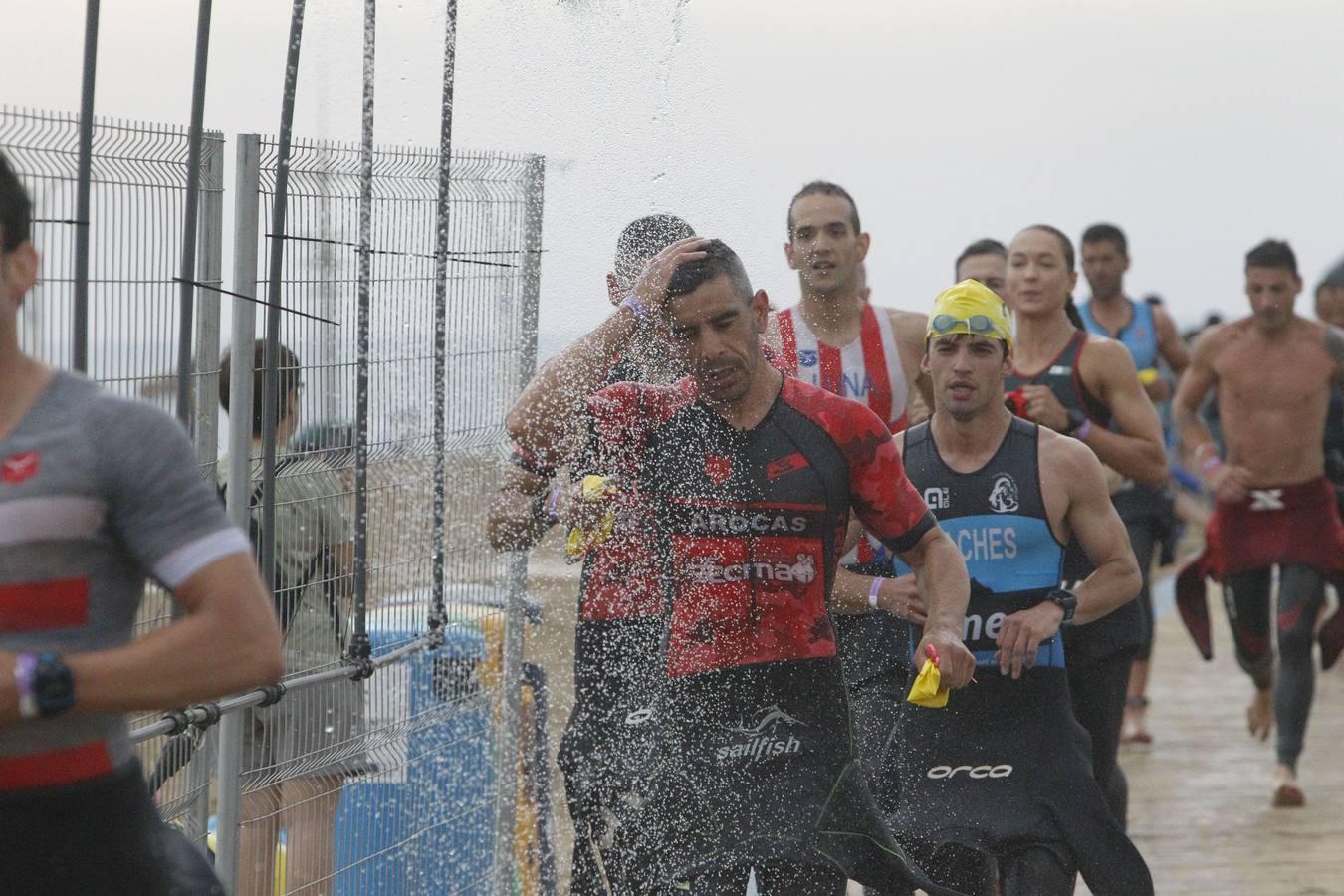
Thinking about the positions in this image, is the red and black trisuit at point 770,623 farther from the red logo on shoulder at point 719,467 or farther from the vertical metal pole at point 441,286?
the vertical metal pole at point 441,286

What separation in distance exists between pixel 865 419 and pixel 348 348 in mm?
1365

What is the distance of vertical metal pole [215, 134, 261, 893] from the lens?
4.57 meters

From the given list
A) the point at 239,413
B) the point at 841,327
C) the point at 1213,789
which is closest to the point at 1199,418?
the point at 1213,789

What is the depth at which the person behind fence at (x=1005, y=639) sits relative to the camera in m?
4.91

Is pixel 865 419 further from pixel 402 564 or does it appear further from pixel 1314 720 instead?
pixel 1314 720

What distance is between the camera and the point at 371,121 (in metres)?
4.47

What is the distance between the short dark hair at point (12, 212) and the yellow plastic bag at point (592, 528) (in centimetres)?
239

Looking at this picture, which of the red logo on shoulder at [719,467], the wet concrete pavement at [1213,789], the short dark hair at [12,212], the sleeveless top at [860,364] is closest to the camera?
the short dark hair at [12,212]

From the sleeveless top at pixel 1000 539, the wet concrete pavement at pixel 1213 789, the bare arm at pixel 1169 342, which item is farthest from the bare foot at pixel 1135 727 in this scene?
the sleeveless top at pixel 1000 539

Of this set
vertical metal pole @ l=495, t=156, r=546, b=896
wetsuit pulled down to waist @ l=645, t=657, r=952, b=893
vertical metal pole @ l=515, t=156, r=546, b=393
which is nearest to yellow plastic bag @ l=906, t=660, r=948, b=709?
wetsuit pulled down to waist @ l=645, t=657, r=952, b=893

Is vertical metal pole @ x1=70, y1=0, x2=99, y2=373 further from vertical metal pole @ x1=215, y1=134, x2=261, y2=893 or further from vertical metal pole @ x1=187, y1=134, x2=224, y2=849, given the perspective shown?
vertical metal pole @ x1=215, y1=134, x2=261, y2=893

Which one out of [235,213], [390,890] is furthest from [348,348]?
[390,890]

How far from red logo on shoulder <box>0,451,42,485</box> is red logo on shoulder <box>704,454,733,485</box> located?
2.15m

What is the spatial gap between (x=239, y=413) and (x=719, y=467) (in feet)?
3.86
